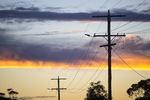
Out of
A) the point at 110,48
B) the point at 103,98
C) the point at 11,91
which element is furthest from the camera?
the point at 11,91

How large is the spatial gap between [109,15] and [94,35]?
259 centimetres

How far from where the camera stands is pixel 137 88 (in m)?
116

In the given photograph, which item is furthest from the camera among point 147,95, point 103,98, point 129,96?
point 103,98

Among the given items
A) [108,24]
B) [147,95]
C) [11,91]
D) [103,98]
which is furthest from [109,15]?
[11,91]

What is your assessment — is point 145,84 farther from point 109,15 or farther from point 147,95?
point 109,15

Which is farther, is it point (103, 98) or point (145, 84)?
point (103, 98)

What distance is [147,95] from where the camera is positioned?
357 feet

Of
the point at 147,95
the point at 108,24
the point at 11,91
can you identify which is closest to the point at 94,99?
the point at 147,95

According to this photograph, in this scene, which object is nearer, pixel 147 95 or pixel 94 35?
pixel 94 35

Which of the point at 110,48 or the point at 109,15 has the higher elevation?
the point at 109,15

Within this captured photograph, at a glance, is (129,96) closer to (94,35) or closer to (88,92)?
(88,92)

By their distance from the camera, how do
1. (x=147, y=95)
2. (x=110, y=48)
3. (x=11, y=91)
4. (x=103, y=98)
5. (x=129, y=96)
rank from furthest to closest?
(x=11, y=91) < (x=103, y=98) < (x=129, y=96) < (x=147, y=95) < (x=110, y=48)

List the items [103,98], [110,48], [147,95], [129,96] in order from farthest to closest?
[103,98], [129,96], [147,95], [110,48]

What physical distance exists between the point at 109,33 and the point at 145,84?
2894 inches
